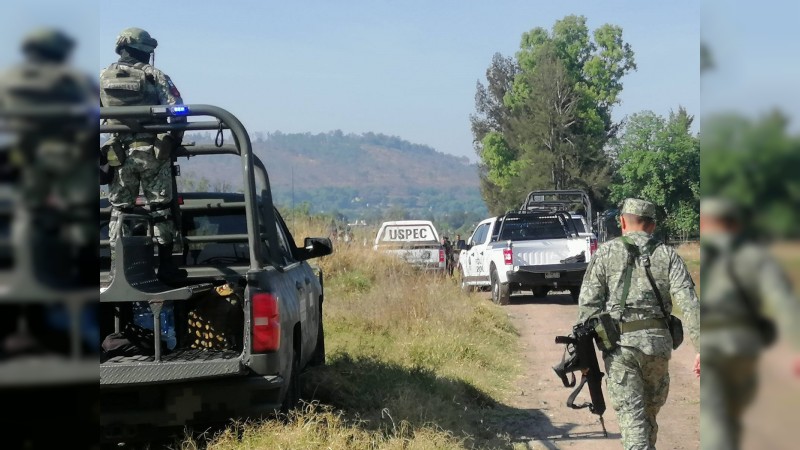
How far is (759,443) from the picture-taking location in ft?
3.85

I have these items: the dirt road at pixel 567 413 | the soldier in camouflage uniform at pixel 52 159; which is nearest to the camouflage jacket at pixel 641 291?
the dirt road at pixel 567 413

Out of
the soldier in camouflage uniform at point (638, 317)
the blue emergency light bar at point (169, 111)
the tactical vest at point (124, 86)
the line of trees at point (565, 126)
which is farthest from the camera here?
the line of trees at point (565, 126)

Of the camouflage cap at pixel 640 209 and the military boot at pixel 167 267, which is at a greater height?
the camouflage cap at pixel 640 209

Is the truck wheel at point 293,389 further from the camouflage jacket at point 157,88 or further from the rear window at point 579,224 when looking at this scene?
the rear window at point 579,224

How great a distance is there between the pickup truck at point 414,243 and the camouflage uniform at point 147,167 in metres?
12.4

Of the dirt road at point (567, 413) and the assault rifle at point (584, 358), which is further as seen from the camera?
the dirt road at point (567, 413)

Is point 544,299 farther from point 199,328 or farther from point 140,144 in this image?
point 140,144

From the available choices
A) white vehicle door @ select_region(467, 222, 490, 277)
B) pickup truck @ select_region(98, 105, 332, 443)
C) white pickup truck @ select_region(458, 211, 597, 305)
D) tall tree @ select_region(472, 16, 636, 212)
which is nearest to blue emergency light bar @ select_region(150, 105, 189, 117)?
pickup truck @ select_region(98, 105, 332, 443)

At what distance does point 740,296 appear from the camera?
1.16 meters

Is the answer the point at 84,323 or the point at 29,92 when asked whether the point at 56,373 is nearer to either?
the point at 84,323

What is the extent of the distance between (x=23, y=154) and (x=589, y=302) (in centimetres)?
473

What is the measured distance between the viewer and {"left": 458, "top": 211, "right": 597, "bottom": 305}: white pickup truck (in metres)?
16.6

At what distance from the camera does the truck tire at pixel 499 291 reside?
56.9 feet

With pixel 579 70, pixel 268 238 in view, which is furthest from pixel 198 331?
pixel 579 70
